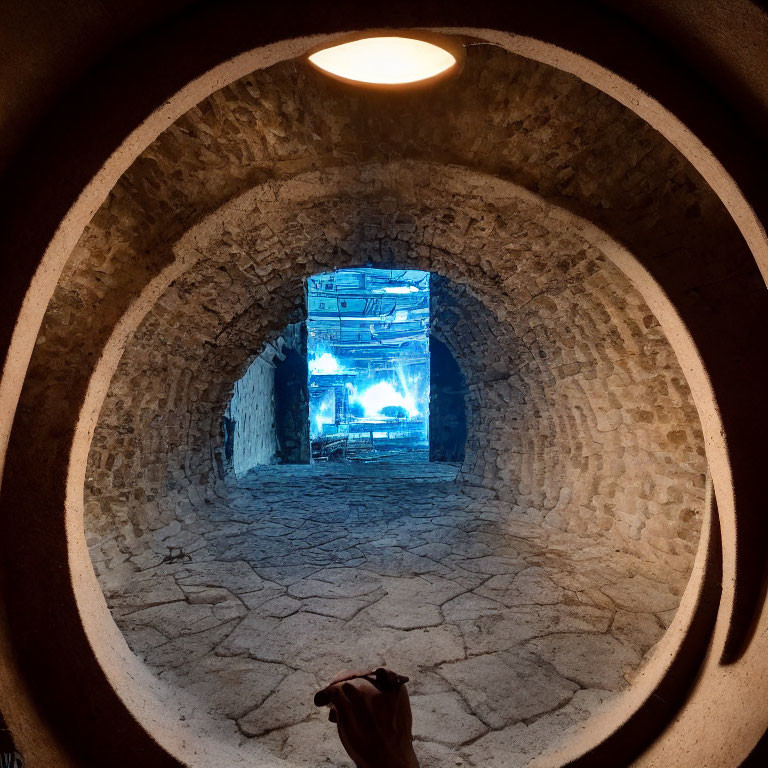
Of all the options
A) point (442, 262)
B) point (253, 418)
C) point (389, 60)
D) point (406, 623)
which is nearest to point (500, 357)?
point (442, 262)

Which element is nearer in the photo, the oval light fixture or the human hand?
the human hand

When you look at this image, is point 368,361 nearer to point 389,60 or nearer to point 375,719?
point 389,60

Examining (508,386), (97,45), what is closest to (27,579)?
(97,45)

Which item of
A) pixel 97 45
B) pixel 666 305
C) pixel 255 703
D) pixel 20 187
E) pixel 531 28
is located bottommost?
pixel 255 703

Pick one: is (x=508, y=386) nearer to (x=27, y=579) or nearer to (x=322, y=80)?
(x=322, y=80)

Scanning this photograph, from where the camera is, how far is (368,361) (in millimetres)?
36625

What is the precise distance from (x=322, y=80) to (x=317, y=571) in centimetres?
385

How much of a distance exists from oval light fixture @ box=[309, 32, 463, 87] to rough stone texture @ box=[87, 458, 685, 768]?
2.97 meters

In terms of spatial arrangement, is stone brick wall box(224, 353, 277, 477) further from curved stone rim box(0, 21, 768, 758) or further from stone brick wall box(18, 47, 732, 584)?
curved stone rim box(0, 21, 768, 758)

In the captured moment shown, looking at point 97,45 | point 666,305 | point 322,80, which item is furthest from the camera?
point 322,80

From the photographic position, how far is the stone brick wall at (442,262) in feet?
8.58

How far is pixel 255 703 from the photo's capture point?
246 centimetres

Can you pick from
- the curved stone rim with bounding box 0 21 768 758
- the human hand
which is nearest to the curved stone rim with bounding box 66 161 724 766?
the curved stone rim with bounding box 0 21 768 758

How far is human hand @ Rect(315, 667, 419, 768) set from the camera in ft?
5.25
